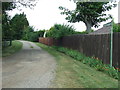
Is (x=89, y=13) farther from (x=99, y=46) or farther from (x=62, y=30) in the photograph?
(x=99, y=46)

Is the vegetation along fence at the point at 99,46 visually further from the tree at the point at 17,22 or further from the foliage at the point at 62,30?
the tree at the point at 17,22

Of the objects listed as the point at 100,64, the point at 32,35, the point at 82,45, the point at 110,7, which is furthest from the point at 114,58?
the point at 32,35

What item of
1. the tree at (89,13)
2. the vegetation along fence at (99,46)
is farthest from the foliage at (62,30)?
the tree at (89,13)

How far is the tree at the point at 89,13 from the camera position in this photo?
2030 cm

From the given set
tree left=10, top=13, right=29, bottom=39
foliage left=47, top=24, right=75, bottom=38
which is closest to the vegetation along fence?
foliage left=47, top=24, right=75, bottom=38

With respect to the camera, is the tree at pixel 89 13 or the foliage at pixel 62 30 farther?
the tree at pixel 89 13

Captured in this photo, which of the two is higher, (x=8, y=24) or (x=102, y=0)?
(x=102, y=0)

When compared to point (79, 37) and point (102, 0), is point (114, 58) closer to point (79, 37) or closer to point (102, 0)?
point (79, 37)

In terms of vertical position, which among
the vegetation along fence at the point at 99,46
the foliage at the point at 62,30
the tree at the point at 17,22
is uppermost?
the tree at the point at 17,22

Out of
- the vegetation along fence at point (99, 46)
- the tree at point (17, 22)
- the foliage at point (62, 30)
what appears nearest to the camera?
the vegetation along fence at point (99, 46)

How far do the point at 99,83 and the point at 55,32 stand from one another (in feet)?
41.6

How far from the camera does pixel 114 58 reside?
629 cm

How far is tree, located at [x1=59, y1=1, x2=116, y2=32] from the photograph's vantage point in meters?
20.3

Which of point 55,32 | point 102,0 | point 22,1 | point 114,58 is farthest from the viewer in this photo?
point 102,0
